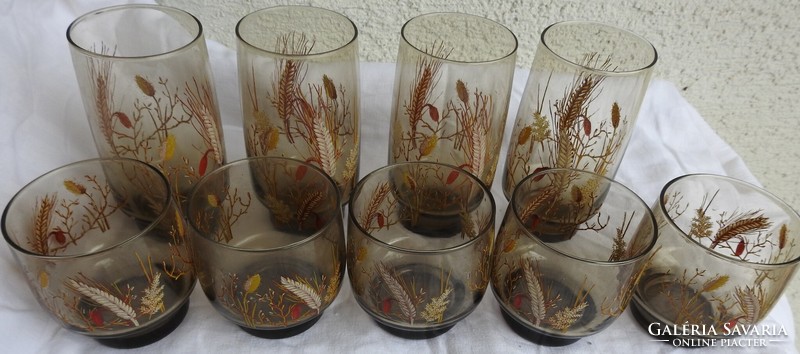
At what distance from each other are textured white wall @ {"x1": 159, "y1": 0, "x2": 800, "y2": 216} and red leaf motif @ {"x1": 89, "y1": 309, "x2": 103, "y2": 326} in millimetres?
388

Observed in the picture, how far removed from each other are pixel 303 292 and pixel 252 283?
4 cm

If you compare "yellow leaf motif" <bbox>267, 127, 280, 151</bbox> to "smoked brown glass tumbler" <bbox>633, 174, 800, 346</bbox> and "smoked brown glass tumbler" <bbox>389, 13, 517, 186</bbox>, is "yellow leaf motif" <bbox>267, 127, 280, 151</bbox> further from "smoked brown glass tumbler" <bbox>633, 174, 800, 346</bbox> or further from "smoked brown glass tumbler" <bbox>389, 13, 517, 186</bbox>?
"smoked brown glass tumbler" <bbox>633, 174, 800, 346</bbox>

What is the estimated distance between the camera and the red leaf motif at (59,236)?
485mm

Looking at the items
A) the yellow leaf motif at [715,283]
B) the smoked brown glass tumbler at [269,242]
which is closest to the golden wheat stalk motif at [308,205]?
the smoked brown glass tumbler at [269,242]

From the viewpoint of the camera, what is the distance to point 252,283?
438mm

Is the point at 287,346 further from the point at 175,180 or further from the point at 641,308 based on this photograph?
the point at 641,308

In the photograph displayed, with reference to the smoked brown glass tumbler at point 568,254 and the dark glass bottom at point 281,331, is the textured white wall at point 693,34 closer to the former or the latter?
the smoked brown glass tumbler at point 568,254

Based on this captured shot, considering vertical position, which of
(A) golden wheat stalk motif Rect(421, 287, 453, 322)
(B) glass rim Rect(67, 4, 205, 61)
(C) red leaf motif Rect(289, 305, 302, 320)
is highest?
(B) glass rim Rect(67, 4, 205, 61)

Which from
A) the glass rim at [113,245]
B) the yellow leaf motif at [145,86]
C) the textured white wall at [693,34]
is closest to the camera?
the glass rim at [113,245]

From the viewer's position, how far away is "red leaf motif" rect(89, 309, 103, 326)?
0.43 metres

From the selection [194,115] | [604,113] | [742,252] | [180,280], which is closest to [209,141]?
[194,115]

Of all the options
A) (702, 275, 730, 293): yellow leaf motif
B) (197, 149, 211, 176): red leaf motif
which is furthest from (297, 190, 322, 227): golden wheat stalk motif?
(702, 275, 730, 293): yellow leaf motif

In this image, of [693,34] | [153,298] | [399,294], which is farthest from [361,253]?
[693,34]

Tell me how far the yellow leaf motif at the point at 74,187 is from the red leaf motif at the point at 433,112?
11.5 inches
